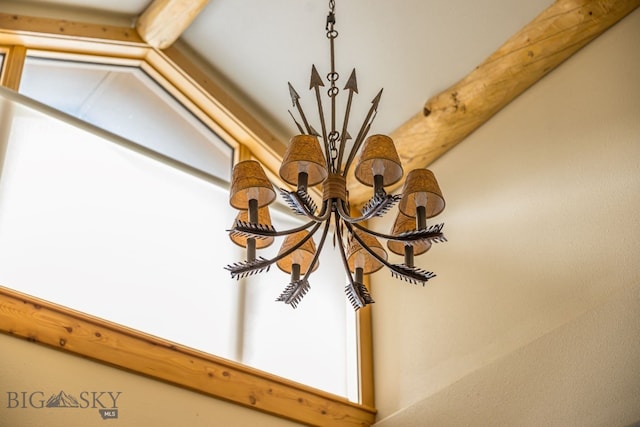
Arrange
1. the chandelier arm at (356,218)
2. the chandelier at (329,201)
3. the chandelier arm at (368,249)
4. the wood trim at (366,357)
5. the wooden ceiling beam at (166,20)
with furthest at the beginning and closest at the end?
1. the wood trim at (366,357)
2. the wooden ceiling beam at (166,20)
3. the chandelier arm at (368,249)
4. the chandelier at (329,201)
5. the chandelier arm at (356,218)

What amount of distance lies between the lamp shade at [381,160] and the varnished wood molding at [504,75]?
6.15ft

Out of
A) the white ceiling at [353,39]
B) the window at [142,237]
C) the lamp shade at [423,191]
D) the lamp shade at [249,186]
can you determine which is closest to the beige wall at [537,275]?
the white ceiling at [353,39]

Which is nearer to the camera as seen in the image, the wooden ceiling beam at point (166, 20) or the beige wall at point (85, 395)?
the beige wall at point (85, 395)

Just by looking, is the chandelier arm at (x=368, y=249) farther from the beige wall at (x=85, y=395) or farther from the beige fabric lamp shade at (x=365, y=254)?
the beige wall at (x=85, y=395)

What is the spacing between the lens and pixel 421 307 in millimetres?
4910

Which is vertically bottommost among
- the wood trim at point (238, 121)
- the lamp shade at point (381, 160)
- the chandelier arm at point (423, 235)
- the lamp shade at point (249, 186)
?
the chandelier arm at point (423, 235)

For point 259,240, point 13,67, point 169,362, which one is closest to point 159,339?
point 169,362

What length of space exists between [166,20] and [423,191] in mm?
2377

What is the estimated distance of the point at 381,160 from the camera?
10.3ft

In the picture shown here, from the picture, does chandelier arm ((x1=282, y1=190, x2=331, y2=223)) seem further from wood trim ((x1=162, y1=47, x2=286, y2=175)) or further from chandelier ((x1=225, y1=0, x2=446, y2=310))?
wood trim ((x1=162, y1=47, x2=286, y2=175))

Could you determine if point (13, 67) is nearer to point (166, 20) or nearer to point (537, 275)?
point (166, 20)

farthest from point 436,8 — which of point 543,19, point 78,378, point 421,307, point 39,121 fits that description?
point 78,378

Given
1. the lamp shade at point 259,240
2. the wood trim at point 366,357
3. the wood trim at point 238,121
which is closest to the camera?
the lamp shade at point 259,240

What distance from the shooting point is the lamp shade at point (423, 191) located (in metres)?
3.20
